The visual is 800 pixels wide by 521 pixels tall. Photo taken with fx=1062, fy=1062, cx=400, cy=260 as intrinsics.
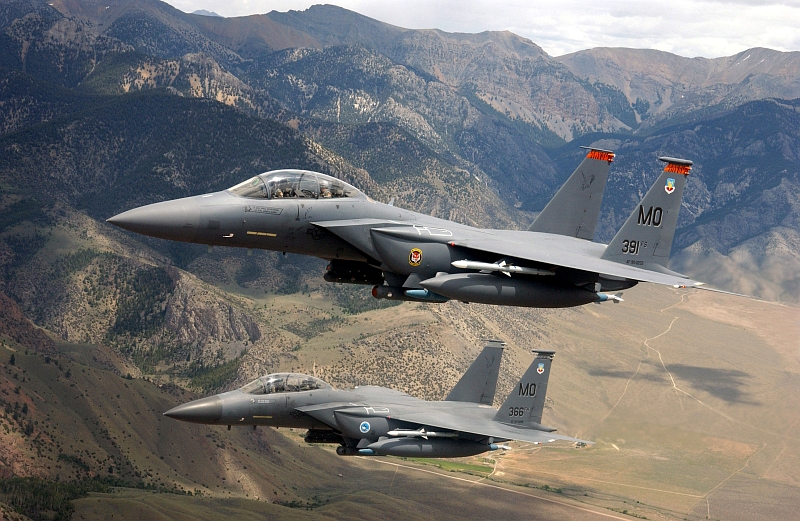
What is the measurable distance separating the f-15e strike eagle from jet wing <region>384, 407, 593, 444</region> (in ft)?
86.4

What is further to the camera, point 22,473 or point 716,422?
point 716,422

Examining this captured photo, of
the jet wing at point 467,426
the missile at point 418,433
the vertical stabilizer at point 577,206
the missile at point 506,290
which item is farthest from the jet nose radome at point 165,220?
the jet wing at point 467,426

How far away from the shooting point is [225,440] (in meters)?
149

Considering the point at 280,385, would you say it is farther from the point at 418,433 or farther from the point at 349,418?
the point at 418,433

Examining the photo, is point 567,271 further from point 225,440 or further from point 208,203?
point 225,440

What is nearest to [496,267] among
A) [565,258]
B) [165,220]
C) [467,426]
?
[565,258]

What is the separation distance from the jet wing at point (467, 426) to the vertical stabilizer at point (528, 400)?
9946 mm

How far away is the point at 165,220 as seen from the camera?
43.4 meters

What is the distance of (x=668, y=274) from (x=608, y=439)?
129951 mm

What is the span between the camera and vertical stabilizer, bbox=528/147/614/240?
57812 mm

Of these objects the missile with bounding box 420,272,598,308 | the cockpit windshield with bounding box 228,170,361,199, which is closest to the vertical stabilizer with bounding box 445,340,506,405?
the missile with bounding box 420,272,598,308

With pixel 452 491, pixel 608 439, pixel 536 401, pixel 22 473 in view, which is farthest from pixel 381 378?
pixel 536 401

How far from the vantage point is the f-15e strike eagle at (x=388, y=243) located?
147 ft

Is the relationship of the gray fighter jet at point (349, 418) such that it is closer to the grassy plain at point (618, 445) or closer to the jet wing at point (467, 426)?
the jet wing at point (467, 426)
